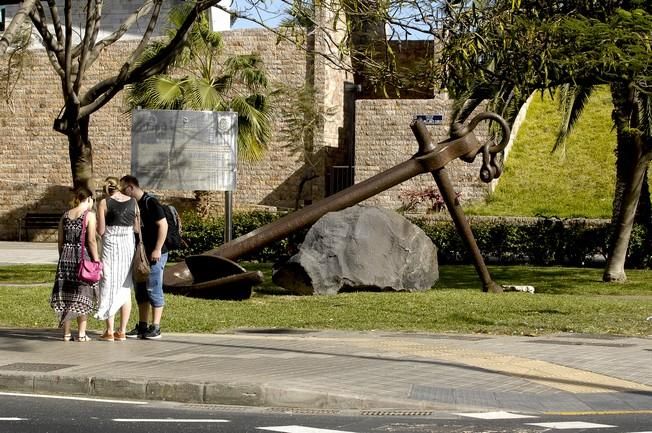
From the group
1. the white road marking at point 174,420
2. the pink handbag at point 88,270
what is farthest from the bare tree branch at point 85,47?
the white road marking at point 174,420

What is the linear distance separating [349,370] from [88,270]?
11.7 feet

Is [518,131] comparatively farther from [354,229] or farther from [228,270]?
[228,270]

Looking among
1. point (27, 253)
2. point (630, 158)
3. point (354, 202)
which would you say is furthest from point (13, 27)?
point (27, 253)

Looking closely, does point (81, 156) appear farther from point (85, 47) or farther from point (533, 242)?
point (533, 242)

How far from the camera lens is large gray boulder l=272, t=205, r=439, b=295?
19.3 meters

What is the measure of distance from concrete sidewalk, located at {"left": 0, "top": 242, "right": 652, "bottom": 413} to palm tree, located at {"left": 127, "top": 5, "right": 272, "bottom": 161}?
2126cm

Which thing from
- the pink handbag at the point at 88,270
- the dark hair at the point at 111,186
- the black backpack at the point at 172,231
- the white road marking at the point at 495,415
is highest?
the dark hair at the point at 111,186

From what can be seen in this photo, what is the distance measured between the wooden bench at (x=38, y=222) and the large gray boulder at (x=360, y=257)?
78.4 feet

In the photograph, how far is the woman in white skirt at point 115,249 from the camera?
13.0m

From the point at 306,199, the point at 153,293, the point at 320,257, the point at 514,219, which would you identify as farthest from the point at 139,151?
the point at 306,199

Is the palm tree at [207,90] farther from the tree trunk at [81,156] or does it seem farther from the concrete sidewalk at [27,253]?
the tree trunk at [81,156]

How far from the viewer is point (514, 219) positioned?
32688 mm

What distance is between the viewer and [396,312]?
1670 centimetres

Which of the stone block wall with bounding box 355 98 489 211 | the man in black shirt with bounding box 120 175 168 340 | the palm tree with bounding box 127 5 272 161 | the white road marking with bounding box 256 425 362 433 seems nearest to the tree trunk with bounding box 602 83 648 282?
the man in black shirt with bounding box 120 175 168 340
